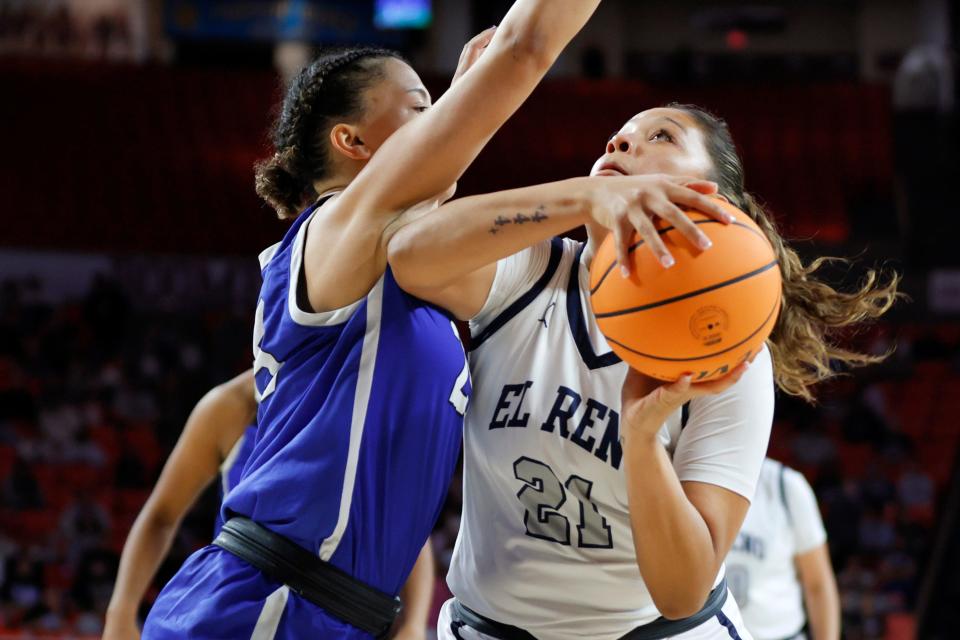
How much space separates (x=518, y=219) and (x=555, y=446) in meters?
0.60

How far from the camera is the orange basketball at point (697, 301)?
1690 mm

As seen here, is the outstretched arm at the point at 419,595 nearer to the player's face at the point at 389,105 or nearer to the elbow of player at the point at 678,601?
the elbow of player at the point at 678,601

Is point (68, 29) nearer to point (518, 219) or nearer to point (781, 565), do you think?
point (781, 565)

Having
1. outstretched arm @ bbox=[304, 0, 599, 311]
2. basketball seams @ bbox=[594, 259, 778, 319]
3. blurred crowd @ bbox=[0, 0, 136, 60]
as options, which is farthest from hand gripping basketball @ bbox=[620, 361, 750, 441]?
blurred crowd @ bbox=[0, 0, 136, 60]

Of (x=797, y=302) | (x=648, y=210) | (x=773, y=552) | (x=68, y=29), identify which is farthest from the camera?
(x=68, y=29)

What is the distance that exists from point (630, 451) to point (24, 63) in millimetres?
10180

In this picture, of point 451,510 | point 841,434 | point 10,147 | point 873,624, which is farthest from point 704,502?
point 10,147

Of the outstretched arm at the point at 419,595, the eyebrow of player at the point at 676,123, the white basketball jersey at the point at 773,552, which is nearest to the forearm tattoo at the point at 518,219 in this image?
the eyebrow of player at the point at 676,123

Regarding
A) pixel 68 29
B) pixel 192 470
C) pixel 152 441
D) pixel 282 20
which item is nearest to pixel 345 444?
pixel 192 470

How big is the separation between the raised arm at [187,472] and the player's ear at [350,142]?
3.76ft

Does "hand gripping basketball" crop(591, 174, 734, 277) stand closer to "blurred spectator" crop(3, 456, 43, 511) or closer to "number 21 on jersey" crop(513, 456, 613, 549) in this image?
"number 21 on jersey" crop(513, 456, 613, 549)

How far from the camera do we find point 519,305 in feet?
7.36

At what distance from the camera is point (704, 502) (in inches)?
79.3

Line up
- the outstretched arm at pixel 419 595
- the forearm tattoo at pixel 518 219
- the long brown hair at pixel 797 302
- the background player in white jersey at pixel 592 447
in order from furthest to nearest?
1. the outstretched arm at pixel 419 595
2. the long brown hair at pixel 797 302
3. the background player in white jersey at pixel 592 447
4. the forearm tattoo at pixel 518 219
